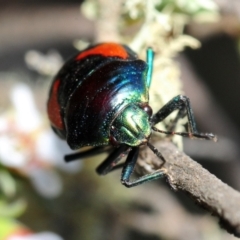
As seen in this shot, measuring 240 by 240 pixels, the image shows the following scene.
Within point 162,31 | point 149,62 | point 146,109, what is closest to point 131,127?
point 146,109

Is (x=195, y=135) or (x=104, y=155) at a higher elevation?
(x=195, y=135)

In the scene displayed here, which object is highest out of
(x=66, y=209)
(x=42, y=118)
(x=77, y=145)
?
(x=77, y=145)

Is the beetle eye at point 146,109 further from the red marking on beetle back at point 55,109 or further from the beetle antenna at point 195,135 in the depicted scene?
the red marking on beetle back at point 55,109

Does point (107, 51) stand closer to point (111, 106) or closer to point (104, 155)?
point (111, 106)

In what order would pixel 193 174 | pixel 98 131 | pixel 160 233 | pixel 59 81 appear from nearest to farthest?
pixel 193 174 < pixel 98 131 < pixel 59 81 < pixel 160 233

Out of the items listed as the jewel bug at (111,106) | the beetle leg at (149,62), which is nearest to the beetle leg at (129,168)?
the jewel bug at (111,106)

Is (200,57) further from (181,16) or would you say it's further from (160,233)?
(160,233)

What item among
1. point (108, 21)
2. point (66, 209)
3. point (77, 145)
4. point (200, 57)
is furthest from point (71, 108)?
point (200, 57)
